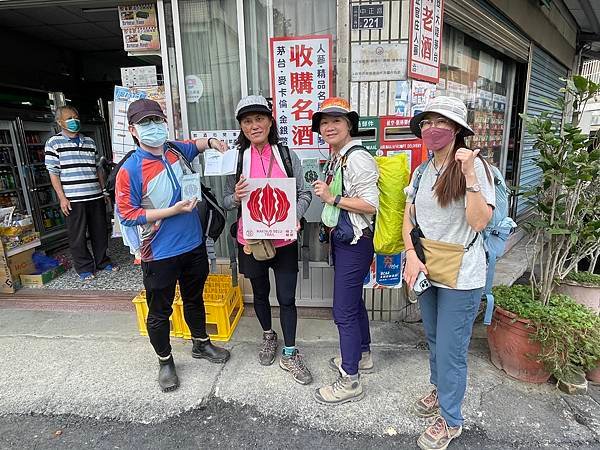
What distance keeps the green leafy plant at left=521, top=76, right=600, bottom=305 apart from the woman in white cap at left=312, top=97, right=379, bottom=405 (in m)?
1.42

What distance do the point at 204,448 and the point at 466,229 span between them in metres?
1.97

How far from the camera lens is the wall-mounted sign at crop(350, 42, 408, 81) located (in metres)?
3.04

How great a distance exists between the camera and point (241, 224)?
8.70ft

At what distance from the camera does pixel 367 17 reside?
9.86ft

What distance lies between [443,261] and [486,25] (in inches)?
141

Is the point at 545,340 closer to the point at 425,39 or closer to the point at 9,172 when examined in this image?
the point at 425,39

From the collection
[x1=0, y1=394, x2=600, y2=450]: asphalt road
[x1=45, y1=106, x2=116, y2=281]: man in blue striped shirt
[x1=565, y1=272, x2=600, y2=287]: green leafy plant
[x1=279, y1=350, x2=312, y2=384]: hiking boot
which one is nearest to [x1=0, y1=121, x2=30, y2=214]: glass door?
[x1=45, y1=106, x2=116, y2=281]: man in blue striped shirt

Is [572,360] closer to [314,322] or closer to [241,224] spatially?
[314,322]

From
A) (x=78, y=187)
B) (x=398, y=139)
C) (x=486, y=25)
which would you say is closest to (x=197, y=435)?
(x=398, y=139)

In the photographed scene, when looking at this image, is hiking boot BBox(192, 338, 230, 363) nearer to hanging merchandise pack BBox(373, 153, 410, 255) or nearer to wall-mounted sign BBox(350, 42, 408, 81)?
hanging merchandise pack BBox(373, 153, 410, 255)

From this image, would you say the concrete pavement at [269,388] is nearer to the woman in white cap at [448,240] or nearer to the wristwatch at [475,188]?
the woman in white cap at [448,240]

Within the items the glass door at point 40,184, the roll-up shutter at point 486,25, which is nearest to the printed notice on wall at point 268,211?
the roll-up shutter at point 486,25

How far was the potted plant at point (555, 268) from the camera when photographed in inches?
99.7

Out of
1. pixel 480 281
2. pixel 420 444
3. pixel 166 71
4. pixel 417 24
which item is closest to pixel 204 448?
pixel 420 444
